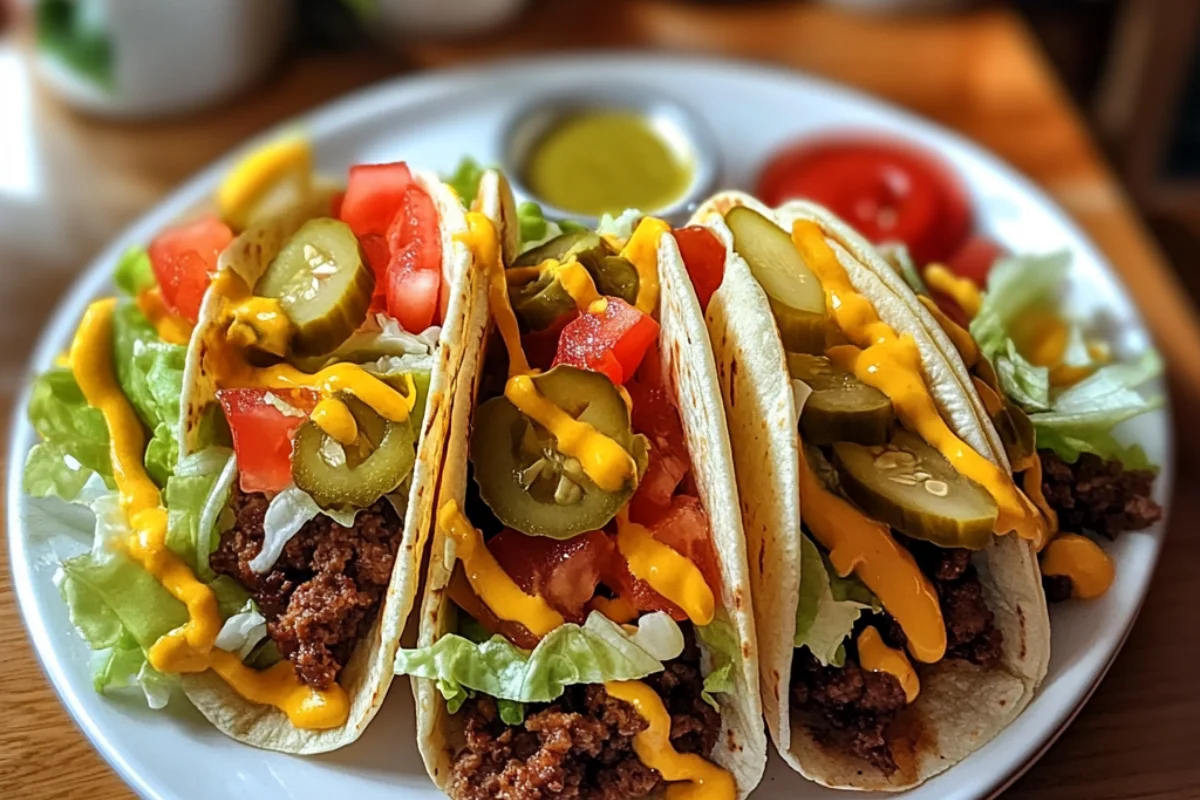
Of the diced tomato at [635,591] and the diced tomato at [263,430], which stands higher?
the diced tomato at [263,430]

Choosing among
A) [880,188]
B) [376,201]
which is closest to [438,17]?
[880,188]

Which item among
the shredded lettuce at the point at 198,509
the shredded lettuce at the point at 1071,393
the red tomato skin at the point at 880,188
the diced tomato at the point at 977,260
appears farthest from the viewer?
the red tomato skin at the point at 880,188

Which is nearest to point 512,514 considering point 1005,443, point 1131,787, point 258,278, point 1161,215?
point 258,278

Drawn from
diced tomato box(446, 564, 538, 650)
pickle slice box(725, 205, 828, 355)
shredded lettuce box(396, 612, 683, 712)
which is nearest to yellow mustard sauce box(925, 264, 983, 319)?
pickle slice box(725, 205, 828, 355)

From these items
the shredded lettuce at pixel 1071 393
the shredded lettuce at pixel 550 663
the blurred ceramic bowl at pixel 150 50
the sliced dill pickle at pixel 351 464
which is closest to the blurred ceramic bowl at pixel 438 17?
the blurred ceramic bowl at pixel 150 50

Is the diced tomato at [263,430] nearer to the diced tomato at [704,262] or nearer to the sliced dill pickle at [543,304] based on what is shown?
the sliced dill pickle at [543,304]

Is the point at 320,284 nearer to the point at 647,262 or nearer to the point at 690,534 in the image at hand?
the point at 647,262

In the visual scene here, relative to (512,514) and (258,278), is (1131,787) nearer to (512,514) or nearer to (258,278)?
(512,514)

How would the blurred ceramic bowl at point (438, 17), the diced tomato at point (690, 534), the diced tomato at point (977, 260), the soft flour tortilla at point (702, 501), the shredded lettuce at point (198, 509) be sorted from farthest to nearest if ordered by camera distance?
the blurred ceramic bowl at point (438, 17)
the diced tomato at point (977, 260)
the shredded lettuce at point (198, 509)
the diced tomato at point (690, 534)
the soft flour tortilla at point (702, 501)
